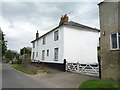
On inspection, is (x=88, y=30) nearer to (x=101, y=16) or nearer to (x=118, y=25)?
(x=101, y=16)

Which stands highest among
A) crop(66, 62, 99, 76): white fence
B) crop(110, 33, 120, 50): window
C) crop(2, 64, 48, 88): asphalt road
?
crop(110, 33, 120, 50): window

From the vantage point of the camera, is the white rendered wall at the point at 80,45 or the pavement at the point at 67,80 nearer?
the pavement at the point at 67,80

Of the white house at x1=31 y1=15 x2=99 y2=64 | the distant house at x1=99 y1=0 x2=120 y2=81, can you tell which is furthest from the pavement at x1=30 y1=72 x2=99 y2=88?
the white house at x1=31 y1=15 x2=99 y2=64

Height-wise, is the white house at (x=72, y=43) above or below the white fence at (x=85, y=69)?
above

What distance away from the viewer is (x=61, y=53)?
1938 cm

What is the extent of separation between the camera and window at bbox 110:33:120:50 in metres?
10.4

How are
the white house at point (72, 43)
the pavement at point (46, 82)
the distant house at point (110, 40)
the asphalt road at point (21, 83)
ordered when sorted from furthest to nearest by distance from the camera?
the white house at point (72, 43)
the distant house at point (110, 40)
the pavement at point (46, 82)
the asphalt road at point (21, 83)

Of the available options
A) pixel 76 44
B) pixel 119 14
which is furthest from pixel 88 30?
pixel 119 14

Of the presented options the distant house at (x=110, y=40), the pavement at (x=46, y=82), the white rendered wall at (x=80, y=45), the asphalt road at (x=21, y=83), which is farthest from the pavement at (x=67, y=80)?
the white rendered wall at (x=80, y=45)

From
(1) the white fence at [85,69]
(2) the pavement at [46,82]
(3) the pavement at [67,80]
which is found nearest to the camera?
(2) the pavement at [46,82]

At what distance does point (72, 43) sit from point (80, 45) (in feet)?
4.72

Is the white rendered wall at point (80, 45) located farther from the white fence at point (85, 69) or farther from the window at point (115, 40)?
the window at point (115, 40)

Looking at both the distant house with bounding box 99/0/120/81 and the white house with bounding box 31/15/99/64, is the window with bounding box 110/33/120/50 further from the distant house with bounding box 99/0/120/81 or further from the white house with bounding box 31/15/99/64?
the white house with bounding box 31/15/99/64

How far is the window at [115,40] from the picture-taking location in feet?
34.3
